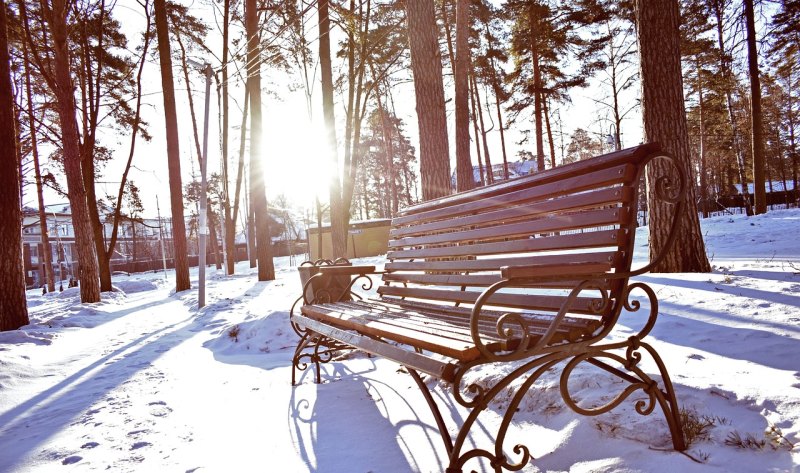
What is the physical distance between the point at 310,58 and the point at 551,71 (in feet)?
30.6

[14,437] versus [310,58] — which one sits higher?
[310,58]

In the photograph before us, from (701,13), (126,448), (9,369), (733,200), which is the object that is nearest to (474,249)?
(126,448)

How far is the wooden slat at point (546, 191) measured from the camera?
1772mm

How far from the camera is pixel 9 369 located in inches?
151

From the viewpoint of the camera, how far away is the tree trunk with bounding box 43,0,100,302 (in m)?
8.63

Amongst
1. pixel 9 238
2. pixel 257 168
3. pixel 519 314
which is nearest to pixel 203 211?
pixel 9 238

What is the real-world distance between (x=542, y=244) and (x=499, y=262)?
321 mm

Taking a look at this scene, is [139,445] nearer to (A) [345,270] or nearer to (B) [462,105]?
(A) [345,270]

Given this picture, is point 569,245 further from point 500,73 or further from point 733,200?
point 733,200

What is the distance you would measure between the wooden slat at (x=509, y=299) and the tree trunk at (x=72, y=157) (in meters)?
8.33

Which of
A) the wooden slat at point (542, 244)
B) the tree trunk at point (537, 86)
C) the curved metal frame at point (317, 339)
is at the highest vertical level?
the tree trunk at point (537, 86)

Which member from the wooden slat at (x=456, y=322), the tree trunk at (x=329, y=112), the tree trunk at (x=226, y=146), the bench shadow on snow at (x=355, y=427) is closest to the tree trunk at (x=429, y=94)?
the wooden slat at (x=456, y=322)

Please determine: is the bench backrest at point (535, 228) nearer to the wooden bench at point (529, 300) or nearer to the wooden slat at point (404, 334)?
the wooden bench at point (529, 300)

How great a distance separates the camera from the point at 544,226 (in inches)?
81.5
